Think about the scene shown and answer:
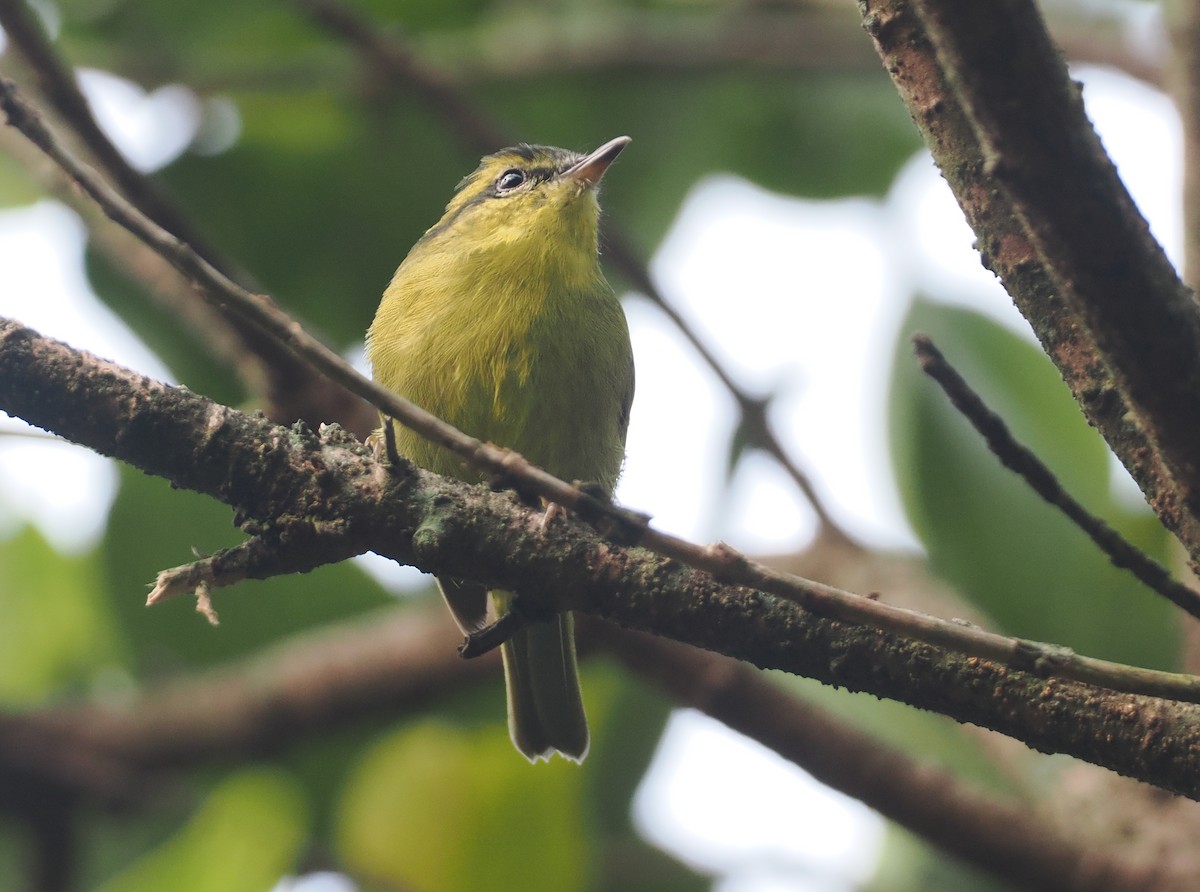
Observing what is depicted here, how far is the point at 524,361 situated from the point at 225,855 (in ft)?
4.93

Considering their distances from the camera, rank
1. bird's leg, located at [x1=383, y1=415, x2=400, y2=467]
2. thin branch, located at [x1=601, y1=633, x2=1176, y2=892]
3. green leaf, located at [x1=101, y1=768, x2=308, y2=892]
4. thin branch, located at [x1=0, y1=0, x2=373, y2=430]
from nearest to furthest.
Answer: bird's leg, located at [x1=383, y1=415, x2=400, y2=467] < green leaf, located at [x1=101, y1=768, x2=308, y2=892] < thin branch, located at [x1=0, y1=0, x2=373, y2=430] < thin branch, located at [x1=601, y1=633, x2=1176, y2=892]

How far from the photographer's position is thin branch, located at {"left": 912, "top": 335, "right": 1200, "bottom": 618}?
1.81 m

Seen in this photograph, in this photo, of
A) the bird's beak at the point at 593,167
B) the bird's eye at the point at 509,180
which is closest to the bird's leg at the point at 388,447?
the bird's beak at the point at 593,167

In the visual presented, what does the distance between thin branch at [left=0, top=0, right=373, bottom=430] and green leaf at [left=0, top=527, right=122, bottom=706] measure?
154cm

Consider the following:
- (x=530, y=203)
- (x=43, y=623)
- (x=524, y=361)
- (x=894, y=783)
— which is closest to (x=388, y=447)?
(x=524, y=361)

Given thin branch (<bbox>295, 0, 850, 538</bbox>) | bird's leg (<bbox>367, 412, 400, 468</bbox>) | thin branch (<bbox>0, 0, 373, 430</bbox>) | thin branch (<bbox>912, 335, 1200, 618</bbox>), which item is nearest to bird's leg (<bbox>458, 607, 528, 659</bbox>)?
bird's leg (<bbox>367, 412, 400, 468</bbox>)

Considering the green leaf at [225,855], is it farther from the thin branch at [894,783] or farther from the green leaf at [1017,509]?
the green leaf at [1017,509]

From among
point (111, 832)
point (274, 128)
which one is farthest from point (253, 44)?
point (111, 832)

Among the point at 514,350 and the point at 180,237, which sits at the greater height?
the point at 180,237

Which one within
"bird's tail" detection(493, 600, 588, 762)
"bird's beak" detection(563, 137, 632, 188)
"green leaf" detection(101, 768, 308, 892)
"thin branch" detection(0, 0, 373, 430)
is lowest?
"green leaf" detection(101, 768, 308, 892)

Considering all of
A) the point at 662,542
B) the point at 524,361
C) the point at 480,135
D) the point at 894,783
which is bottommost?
the point at 894,783

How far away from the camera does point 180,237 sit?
3.68 metres

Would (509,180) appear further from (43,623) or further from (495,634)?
(495,634)

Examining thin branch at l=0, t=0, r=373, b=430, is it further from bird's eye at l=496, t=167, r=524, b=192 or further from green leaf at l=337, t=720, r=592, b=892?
green leaf at l=337, t=720, r=592, b=892
